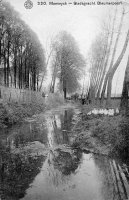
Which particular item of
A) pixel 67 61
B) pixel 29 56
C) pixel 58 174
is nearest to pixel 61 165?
pixel 58 174

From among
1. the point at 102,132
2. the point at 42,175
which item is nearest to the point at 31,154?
the point at 42,175

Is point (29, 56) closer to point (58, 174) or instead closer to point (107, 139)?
point (107, 139)

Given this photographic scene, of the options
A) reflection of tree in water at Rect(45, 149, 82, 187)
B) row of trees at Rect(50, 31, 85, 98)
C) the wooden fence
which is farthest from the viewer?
row of trees at Rect(50, 31, 85, 98)

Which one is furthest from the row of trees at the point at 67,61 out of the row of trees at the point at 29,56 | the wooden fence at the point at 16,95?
the wooden fence at the point at 16,95

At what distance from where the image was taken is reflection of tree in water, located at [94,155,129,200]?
4624 mm

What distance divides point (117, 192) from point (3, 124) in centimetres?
977

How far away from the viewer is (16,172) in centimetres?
570

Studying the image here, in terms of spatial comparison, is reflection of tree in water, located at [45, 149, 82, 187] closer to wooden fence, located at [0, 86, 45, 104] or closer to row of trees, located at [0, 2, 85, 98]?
wooden fence, located at [0, 86, 45, 104]

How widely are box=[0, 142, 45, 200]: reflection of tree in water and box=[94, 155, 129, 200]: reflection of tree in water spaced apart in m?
1.77

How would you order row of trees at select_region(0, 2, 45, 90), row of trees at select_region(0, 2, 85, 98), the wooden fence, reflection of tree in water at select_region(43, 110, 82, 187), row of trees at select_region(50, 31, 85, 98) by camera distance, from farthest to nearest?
row of trees at select_region(50, 31, 85, 98) < row of trees at select_region(0, 2, 85, 98) < row of trees at select_region(0, 2, 45, 90) < the wooden fence < reflection of tree in water at select_region(43, 110, 82, 187)

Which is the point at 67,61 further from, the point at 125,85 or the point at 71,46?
the point at 125,85

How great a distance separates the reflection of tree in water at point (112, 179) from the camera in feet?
15.2

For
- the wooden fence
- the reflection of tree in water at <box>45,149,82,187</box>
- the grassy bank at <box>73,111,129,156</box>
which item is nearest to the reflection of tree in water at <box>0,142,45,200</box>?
the reflection of tree in water at <box>45,149,82,187</box>

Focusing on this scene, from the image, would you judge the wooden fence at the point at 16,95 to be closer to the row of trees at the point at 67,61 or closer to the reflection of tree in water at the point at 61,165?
the reflection of tree in water at the point at 61,165
